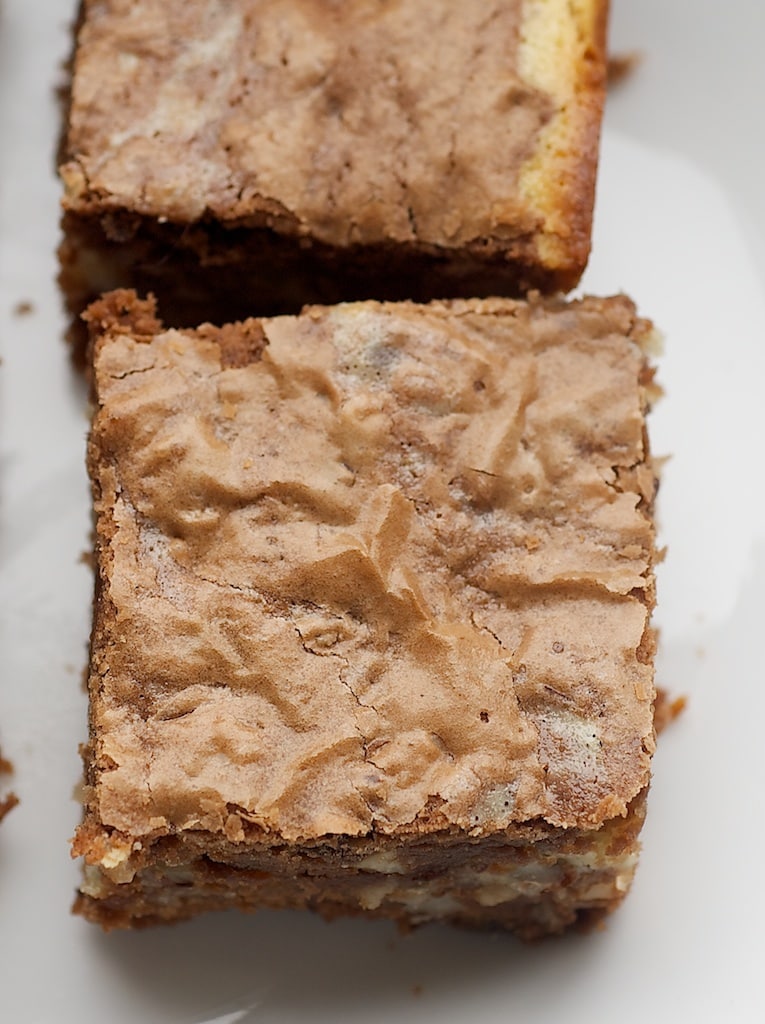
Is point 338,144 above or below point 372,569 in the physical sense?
above

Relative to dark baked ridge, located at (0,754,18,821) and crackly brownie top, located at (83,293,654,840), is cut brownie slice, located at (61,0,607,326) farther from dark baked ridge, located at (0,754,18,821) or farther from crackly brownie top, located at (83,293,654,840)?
dark baked ridge, located at (0,754,18,821)

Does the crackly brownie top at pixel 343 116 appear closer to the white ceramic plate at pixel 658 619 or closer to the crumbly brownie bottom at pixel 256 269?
the crumbly brownie bottom at pixel 256 269

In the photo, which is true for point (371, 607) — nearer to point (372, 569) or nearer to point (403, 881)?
point (372, 569)

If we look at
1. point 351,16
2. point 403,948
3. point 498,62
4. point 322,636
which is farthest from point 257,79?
point 403,948

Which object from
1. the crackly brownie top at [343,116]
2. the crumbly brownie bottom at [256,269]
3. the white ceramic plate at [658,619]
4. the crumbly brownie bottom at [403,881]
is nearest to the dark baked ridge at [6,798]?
the white ceramic plate at [658,619]

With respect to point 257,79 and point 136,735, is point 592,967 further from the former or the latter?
point 257,79

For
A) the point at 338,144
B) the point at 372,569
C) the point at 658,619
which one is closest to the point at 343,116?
the point at 338,144

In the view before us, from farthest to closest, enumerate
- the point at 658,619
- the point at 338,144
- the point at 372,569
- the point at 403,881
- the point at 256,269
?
the point at 658,619
the point at 256,269
the point at 338,144
the point at 403,881
the point at 372,569

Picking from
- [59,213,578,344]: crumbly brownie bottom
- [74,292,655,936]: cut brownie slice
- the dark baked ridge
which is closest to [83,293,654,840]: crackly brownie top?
[74,292,655,936]: cut brownie slice
